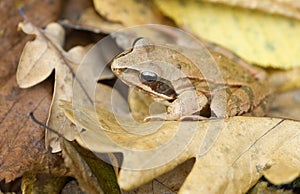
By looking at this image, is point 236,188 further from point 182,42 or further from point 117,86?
point 182,42

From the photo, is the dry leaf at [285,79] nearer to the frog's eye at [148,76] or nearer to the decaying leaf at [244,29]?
the decaying leaf at [244,29]

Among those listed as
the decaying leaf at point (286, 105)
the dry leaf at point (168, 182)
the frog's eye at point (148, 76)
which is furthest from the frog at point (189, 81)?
the dry leaf at point (168, 182)

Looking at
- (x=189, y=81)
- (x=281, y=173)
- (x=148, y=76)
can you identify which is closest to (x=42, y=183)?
(x=148, y=76)

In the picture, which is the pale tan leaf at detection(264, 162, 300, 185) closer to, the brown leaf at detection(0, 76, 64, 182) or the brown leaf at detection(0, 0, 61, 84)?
the brown leaf at detection(0, 76, 64, 182)

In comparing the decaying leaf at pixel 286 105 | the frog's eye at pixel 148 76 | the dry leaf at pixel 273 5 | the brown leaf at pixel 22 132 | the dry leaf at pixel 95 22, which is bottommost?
the decaying leaf at pixel 286 105

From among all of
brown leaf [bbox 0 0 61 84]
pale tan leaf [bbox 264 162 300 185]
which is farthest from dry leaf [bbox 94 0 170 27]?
pale tan leaf [bbox 264 162 300 185]

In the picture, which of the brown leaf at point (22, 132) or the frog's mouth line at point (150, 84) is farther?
the frog's mouth line at point (150, 84)

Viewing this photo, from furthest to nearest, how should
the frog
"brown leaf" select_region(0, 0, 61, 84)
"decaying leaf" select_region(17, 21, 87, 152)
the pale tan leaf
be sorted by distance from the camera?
"brown leaf" select_region(0, 0, 61, 84)
the frog
"decaying leaf" select_region(17, 21, 87, 152)
the pale tan leaf

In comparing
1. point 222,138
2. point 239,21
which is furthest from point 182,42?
point 222,138
